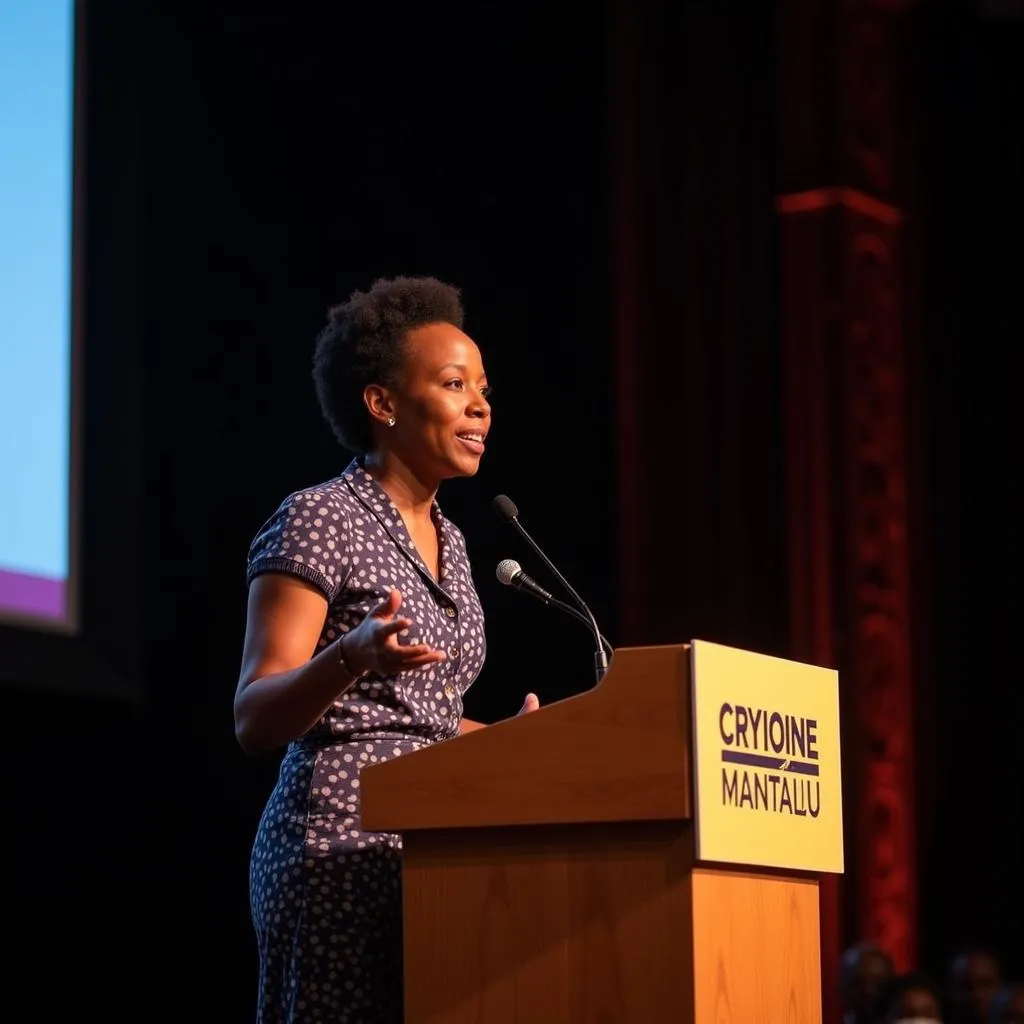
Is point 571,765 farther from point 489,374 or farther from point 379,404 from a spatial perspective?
point 489,374

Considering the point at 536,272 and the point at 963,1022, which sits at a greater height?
the point at 536,272

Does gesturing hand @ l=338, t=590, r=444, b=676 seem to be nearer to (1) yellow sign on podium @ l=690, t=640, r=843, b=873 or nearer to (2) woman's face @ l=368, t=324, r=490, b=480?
(1) yellow sign on podium @ l=690, t=640, r=843, b=873

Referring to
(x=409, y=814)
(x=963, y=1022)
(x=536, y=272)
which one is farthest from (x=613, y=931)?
(x=536, y=272)

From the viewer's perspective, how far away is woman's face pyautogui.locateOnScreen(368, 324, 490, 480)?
255 centimetres

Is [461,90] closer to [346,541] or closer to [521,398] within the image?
[521,398]

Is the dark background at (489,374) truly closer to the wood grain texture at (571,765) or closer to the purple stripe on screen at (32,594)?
the purple stripe on screen at (32,594)

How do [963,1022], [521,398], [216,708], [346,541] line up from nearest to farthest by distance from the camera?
[346,541] → [963,1022] → [216,708] → [521,398]

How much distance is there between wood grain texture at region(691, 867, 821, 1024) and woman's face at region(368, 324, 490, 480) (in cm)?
77

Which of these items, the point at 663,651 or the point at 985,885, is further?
the point at 985,885

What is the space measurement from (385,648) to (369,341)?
0.80m

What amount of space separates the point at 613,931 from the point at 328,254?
2.63m

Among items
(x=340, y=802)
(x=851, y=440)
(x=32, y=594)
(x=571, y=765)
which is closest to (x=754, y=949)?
(x=571, y=765)

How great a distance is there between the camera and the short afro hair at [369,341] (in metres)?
2.63

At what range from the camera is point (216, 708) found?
393 centimetres
